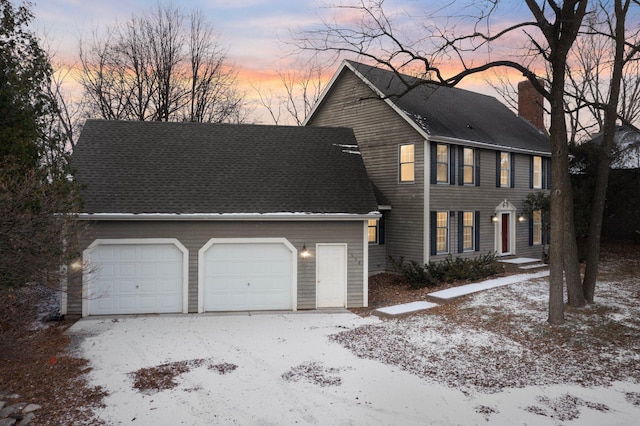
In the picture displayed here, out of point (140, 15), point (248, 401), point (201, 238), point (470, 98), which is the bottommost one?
point (248, 401)

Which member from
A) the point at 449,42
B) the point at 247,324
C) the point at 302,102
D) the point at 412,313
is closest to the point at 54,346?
the point at 247,324

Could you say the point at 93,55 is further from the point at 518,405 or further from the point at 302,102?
the point at 518,405

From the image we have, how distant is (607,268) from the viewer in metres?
19.0

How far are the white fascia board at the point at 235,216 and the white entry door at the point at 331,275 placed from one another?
0.92 meters

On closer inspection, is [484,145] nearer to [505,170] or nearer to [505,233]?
[505,170]

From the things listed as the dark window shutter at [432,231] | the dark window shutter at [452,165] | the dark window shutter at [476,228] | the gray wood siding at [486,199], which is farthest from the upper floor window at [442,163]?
the dark window shutter at [476,228]

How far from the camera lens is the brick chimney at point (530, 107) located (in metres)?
25.5

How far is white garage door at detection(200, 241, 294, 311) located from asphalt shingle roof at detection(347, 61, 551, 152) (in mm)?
7998

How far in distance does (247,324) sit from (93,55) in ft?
80.4

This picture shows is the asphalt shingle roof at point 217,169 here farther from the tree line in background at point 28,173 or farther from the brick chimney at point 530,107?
the brick chimney at point 530,107

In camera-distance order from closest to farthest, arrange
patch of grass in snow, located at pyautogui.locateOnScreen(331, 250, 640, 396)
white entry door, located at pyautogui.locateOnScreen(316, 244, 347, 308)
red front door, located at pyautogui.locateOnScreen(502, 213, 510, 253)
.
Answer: patch of grass in snow, located at pyautogui.locateOnScreen(331, 250, 640, 396), white entry door, located at pyautogui.locateOnScreen(316, 244, 347, 308), red front door, located at pyautogui.locateOnScreen(502, 213, 510, 253)

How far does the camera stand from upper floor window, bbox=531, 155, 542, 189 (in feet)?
72.2

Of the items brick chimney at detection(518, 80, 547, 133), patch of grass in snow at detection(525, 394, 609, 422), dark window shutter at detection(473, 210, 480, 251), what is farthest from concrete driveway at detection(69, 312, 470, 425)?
brick chimney at detection(518, 80, 547, 133)

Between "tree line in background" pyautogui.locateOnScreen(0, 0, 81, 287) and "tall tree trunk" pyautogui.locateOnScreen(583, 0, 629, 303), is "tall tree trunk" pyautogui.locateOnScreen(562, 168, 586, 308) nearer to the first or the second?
"tall tree trunk" pyautogui.locateOnScreen(583, 0, 629, 303)
